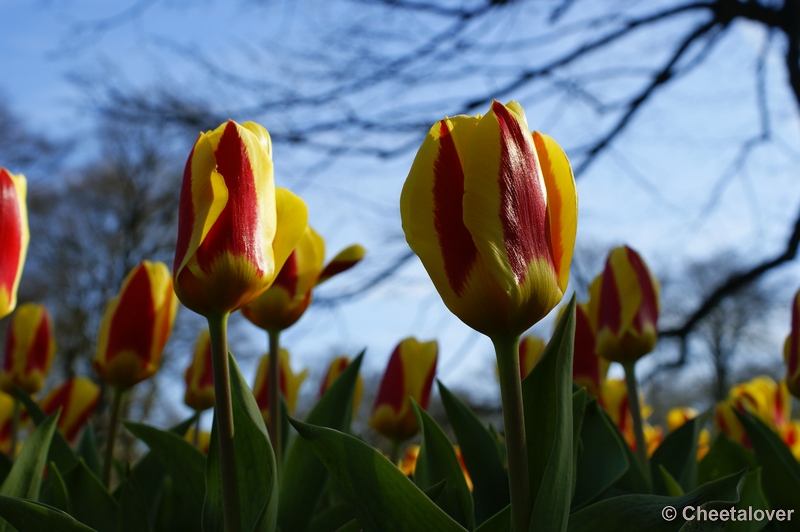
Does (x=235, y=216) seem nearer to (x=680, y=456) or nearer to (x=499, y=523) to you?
(x=499, y=523)

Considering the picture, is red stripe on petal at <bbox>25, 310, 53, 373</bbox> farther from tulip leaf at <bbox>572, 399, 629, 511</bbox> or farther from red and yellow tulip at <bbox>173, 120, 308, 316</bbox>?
tulip leaf at <bbox>572, 399, 629, 511</bbox>

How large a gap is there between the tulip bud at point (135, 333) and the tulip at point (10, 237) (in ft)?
0.44

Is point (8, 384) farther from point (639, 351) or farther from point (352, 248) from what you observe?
point (639, 351)

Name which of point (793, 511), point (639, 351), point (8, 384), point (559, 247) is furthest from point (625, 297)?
point (8, 384)

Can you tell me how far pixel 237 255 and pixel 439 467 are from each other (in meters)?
0.37

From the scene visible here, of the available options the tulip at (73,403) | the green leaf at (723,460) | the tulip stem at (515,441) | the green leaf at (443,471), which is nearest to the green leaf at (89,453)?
the tulip at (73,403)

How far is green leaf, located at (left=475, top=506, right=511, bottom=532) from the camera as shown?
1.70ft

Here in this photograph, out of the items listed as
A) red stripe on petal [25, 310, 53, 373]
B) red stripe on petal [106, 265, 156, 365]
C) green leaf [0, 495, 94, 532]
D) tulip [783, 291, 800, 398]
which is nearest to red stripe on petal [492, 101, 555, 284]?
green leaf [0, 495, 94, 532]

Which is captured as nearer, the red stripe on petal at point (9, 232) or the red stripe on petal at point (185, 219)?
the red stripe on petal at point (185, 219)

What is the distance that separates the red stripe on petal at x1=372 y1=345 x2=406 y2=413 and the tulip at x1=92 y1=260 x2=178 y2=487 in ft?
1.39

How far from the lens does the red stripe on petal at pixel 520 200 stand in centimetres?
49

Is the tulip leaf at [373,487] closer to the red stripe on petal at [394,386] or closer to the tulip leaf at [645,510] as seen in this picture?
the tulip leaf at [645,510]

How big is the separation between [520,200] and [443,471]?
0.39m

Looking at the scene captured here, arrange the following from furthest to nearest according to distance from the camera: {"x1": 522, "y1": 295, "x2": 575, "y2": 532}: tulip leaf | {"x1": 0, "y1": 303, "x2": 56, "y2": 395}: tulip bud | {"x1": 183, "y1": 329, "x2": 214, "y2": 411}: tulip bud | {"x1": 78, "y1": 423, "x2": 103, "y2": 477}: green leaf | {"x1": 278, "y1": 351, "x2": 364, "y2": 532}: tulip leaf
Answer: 1. {"x1": 0, "y1": 303, "x2": 56, "y2": 395}: tulip bud
2. {"x1": 183, "y1": 329, "x2": 214, "y2": 411}: tulip bud
3. {"x1": 78, "y1": 423, "x2": 103, "y2": 477}: green leaf
4. {"x1": 278, "y1": 351, "x2": 364, "y2": 532}: tulip leaf
5. {"x1": 522, "y1": 295, "x2": 575, "y2": 532}: tulip leaf
